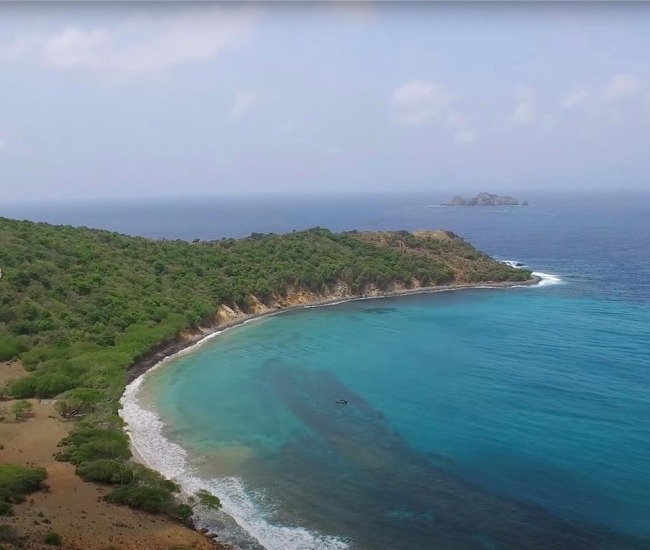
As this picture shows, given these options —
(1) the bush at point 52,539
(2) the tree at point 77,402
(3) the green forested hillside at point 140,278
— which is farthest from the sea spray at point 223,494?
(3) the green forested hillside at point 140,278

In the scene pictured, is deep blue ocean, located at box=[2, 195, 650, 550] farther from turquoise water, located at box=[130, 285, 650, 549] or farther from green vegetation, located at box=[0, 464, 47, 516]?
green vegetation, located at box=[0, 464, 47, 516]

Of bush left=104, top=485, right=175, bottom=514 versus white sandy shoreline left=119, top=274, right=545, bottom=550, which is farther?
bush left=104, top=485, right=175, bottom=514

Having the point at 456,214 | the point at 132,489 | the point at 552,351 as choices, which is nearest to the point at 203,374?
the point at 132,489

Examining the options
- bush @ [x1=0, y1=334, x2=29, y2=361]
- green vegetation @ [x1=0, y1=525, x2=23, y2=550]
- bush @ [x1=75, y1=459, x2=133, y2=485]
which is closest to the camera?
green vegetation @ [x1=0, y1=525, x2=23, y2=550]

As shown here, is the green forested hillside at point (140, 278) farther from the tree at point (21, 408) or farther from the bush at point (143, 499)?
the bush at point (143, 499)

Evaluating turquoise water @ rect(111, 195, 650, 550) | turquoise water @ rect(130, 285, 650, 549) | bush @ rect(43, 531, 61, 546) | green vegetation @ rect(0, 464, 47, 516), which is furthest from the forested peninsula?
turquoise water @ rect(130, 285, 650, 549)

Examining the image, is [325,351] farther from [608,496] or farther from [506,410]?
[608,496]

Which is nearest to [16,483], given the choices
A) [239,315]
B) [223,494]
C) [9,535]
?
[9,535]

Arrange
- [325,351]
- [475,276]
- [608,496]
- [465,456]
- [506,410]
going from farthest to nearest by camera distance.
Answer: [475,276]
[325,351]
[506,410]
[465,456]
[608,496]
